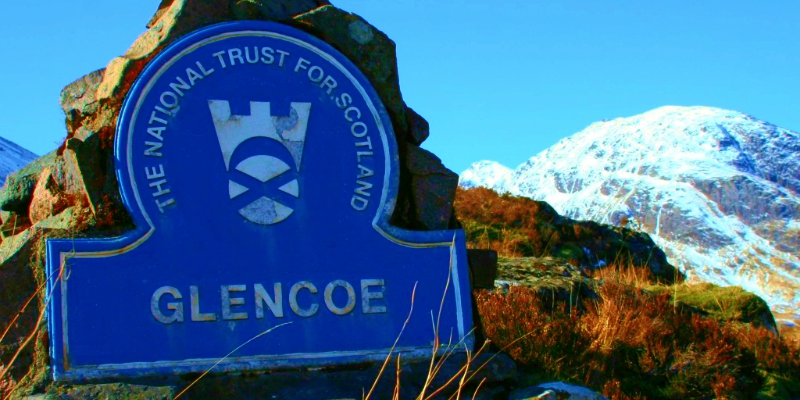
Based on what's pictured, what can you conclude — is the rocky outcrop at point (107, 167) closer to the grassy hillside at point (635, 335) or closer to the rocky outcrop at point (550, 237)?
the grassy hillside at point (635, 335)

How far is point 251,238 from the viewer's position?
5.26m

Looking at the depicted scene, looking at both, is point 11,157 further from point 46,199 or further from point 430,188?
point 430,188

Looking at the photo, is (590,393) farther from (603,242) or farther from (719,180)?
(719,180)

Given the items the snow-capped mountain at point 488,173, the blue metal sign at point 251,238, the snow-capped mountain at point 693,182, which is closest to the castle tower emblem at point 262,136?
the blue metal sign at point 251,238

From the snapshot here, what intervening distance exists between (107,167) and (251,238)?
819 mm

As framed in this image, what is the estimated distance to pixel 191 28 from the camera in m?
5.43

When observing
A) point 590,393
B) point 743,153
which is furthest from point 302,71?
point 743,153

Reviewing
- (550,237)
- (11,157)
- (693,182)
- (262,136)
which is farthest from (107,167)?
(693,182)

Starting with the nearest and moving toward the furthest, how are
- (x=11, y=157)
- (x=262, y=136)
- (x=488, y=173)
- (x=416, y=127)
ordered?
1. (x=262, y=136)
2. (x=416, y=127)
3. (x=11, y=157)
4. (x=488, y=173)

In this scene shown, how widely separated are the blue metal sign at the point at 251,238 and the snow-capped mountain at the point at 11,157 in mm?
13802

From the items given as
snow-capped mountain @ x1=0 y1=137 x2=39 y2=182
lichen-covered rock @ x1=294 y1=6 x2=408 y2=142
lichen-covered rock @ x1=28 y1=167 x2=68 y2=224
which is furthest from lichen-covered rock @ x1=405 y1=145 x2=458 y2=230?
snow-capped mountain @ x1=0 y1=137 x2=39 y2=182

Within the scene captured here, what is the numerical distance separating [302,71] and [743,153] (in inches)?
3517

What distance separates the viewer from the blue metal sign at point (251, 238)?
16.4ft

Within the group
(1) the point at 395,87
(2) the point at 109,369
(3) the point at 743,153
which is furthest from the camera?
(3) the point at 743,153
